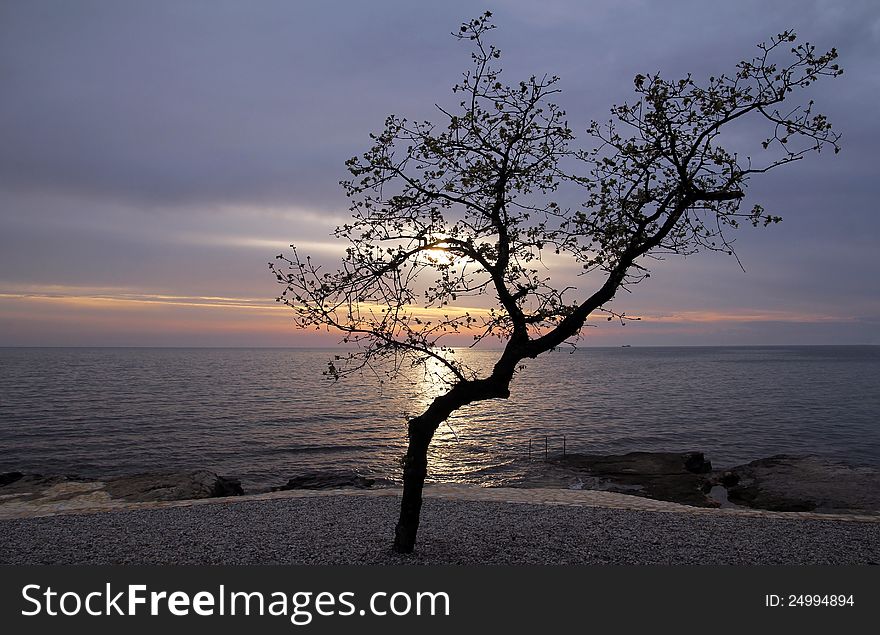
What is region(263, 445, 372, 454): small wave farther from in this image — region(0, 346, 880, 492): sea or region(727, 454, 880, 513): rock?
region(727, 454, 880, 513): rock

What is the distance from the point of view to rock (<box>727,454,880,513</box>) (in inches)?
958

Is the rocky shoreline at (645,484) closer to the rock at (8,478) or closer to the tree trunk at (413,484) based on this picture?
the rock at (8,478)

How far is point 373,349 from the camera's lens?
9.80 meters

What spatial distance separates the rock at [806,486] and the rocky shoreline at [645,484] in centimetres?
3

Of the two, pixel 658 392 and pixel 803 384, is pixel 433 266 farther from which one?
pixel 803 384

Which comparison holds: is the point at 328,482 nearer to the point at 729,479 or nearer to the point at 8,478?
the point at 8,478

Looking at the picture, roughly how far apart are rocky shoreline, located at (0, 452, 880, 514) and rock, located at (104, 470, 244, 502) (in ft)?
0.11

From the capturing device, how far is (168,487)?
20969 millimetres

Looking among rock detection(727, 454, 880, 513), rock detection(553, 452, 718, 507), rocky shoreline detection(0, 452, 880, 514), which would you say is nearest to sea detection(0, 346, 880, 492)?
rock detection(553, 452, 718, 507)

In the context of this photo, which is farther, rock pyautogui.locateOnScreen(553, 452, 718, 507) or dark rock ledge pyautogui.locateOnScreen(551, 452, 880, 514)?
rock pyautogui.locateOnScreen(553, 452, 718, 507)

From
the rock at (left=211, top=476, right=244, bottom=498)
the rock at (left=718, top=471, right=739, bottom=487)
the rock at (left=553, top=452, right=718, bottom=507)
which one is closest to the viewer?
the rock at (left=211, top=476, right=244, bottom=498)

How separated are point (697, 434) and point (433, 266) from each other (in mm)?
47089

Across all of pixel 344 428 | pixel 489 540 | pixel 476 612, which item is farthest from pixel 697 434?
pixel 476 612

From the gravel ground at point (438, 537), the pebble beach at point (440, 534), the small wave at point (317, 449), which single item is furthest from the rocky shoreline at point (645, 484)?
the small wave at point (317, 449)
